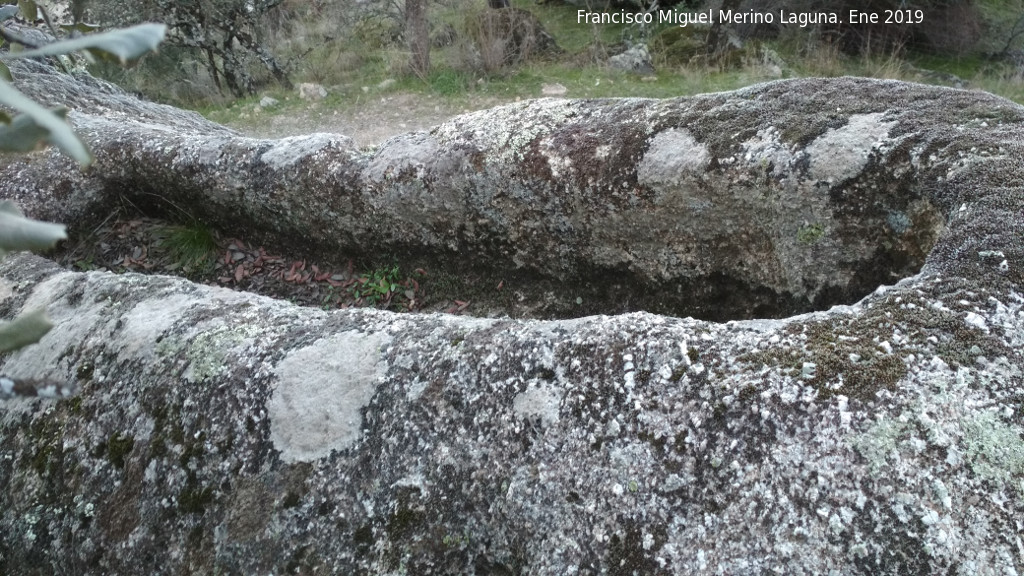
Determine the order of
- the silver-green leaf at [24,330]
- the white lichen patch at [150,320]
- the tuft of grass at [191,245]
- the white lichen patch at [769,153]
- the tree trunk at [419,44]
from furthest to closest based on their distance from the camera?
the tree trunk at [419,44] < the tuft of grass at [191,245] < the white lichen patch at [769,153] < the white lichen patch at [150,320] < the silver-green leaf at [24,330]

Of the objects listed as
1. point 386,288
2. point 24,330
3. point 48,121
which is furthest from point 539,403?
point 386,288

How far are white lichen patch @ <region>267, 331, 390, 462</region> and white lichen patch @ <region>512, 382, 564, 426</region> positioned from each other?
1.30 ft

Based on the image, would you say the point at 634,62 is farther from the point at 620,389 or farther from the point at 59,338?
the point at 620,389

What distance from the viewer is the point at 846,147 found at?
2195 millimetres

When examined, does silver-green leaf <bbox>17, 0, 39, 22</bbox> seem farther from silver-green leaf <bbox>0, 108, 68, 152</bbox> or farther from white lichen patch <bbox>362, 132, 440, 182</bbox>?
white lichen patch <bbox>362, 132, 440, 182</bbox>

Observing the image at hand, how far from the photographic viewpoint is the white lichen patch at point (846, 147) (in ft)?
7.10

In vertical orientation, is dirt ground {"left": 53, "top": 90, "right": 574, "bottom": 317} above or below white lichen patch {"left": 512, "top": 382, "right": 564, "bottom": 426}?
below

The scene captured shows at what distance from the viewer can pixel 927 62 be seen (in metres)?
9.30

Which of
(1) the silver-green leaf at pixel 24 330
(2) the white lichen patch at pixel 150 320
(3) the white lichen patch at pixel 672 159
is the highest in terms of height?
(1) the silver-green leaf at pixel 24 330

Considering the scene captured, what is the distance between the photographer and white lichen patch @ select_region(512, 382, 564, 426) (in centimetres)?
156

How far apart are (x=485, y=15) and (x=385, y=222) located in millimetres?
7101

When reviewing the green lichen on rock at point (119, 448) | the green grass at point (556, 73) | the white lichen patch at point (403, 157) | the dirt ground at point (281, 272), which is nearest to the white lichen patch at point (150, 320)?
the green lichen on rock at point (119, 448)

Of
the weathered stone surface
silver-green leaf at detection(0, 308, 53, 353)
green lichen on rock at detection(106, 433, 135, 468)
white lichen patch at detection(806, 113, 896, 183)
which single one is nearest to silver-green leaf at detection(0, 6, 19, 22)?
silver-green leaf at detection(0, 308, 53, 353)

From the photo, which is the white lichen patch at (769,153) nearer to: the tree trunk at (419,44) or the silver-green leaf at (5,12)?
the silver-green leaf at (5,12)
